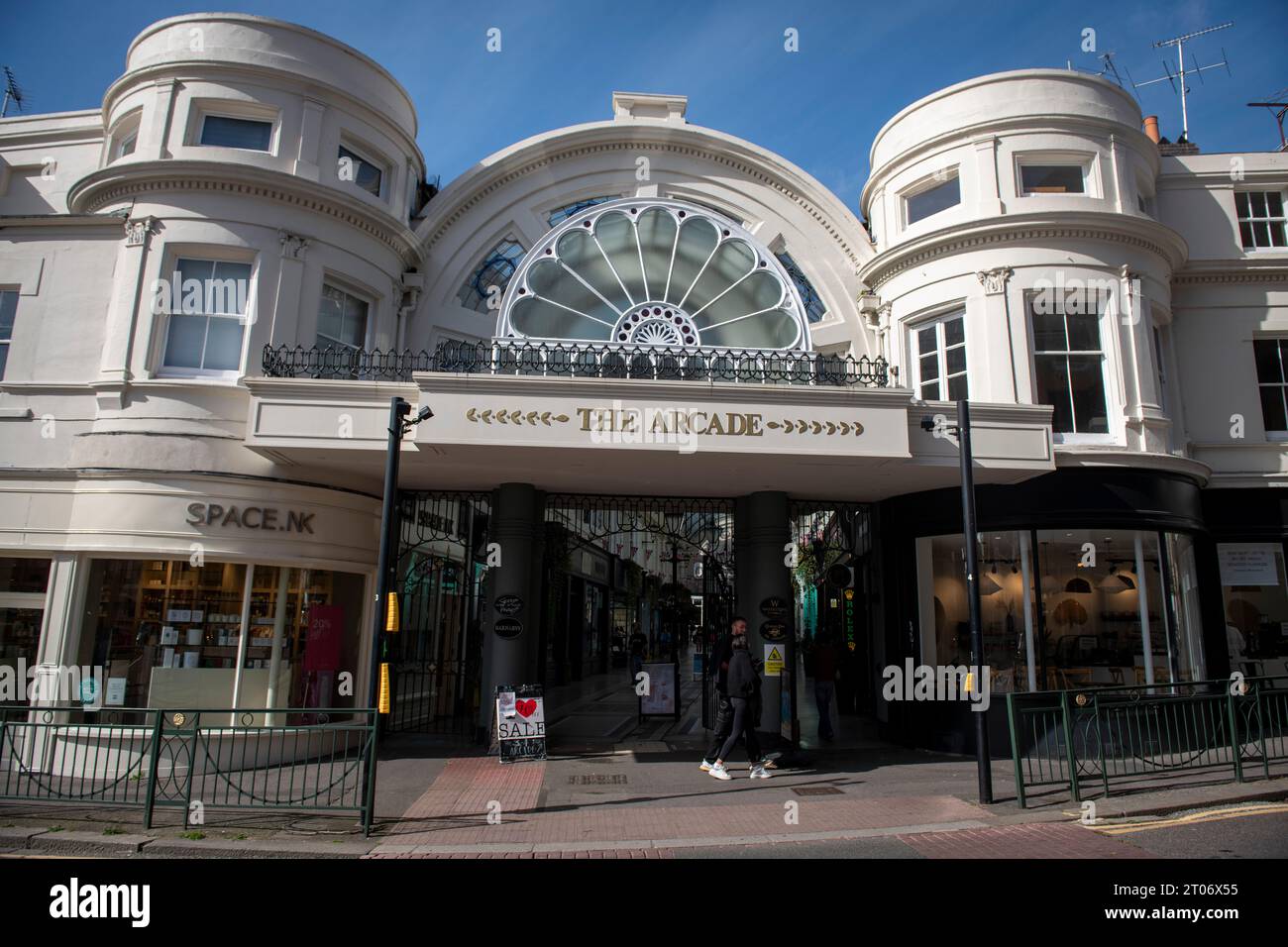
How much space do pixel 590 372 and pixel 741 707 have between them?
214 inches

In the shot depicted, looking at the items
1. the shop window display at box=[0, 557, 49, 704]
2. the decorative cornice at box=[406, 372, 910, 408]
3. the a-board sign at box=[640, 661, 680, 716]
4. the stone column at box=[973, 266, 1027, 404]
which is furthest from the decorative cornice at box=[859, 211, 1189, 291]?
the shop window display at box=[0, 557, 49, 704]

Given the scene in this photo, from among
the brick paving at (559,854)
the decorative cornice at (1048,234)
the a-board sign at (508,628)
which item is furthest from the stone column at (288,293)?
the decorative cornice at (1048,234)

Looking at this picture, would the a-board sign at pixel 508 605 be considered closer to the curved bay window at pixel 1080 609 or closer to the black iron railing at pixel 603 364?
the black iron railing at pixel 603 364

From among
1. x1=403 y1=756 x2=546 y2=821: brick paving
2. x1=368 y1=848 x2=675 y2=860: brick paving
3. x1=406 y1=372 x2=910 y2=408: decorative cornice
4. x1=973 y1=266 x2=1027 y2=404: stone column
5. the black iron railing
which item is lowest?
x1=368 y1=848 x2=675 y2=860: brick paving

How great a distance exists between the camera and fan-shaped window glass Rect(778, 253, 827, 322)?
51.9 feet

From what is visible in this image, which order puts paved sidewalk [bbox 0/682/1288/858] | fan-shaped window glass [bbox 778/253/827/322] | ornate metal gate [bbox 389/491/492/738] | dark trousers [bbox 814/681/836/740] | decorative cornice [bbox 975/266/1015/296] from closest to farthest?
paved sidewalk [bbox 0/682/1288/858]
decorative cornice [bbox 975/266/1015/296]
dark trousers [bbox 814/681/836/740]
ornate metal gate [bbox 389/491/492/738]
fan-shaped window glass [bbox 778/253/827/322]

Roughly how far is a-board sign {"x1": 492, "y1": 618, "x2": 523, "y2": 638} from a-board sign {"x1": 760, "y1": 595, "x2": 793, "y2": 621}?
3958 millimetres

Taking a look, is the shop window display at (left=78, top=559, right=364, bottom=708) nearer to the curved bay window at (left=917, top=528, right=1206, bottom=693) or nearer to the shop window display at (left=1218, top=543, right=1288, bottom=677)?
the curved bay window at (left=917, top=528, right=1206, bottom=693)

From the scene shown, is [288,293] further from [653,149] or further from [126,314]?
[653,149]

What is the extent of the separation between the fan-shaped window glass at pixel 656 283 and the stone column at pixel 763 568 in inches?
110

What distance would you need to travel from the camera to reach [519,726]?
38.5 ft

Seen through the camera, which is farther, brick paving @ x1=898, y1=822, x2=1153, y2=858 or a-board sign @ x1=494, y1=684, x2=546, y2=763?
a-board sign @ x1=494, y1=684, x2=546, y2=763

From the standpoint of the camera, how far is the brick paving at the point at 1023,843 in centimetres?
697

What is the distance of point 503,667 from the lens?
12461 millimetres
